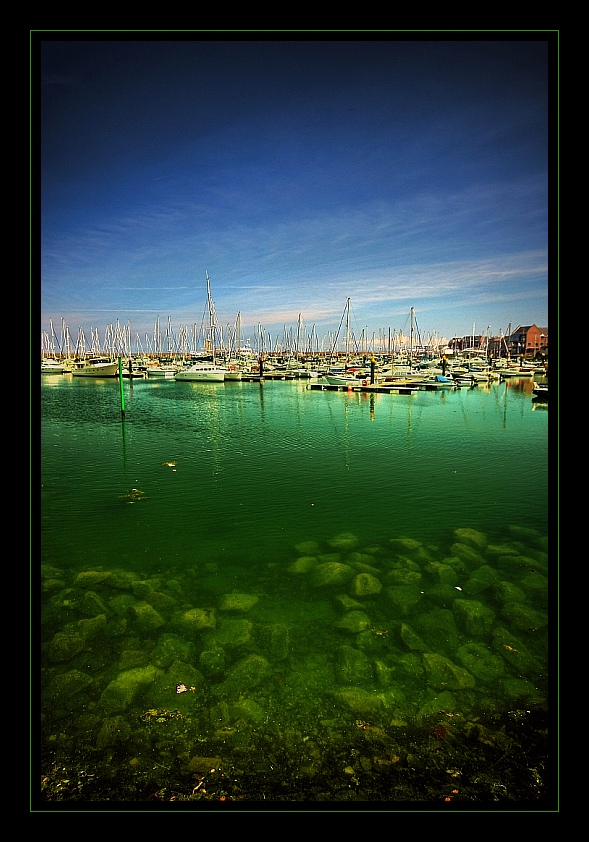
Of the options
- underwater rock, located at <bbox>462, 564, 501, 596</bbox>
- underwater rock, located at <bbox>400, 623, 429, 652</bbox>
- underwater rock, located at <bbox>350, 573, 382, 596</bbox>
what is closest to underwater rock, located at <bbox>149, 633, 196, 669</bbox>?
underwater rock, located at <bbox>350, 573, 382, 596</bbox>

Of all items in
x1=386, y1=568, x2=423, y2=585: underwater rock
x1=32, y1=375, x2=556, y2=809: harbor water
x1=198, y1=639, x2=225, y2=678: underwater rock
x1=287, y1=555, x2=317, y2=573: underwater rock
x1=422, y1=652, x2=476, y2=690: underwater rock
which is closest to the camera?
x1=32, y1=375, x2=556, y2=809: harbor water

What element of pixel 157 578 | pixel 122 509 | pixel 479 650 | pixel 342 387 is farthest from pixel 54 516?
pixel 342 387

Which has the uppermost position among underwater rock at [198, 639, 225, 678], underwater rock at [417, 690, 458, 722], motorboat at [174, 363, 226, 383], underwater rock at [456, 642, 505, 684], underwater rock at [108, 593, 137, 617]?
motorboat at [174, 363, 226, 383]

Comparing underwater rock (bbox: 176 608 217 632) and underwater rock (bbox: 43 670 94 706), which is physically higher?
underwater rock (bbox: 176 608 217 632)

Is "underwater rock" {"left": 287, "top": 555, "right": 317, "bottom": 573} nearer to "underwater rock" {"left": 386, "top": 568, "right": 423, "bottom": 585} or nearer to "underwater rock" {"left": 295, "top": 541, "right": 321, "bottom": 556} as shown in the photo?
"underwater rock" {"left": 295, "top": 541, "right": 321, "bottom": 556}

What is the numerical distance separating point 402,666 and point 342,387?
49.5m

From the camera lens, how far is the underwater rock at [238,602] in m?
7.49

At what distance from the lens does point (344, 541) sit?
10.4m

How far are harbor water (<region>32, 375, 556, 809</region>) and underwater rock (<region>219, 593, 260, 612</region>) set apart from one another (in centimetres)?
5

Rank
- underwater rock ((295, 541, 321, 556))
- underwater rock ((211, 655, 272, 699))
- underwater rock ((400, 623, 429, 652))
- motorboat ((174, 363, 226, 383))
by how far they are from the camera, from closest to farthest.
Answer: underwater rock ((211, 655, 272, 699)) < underwater rock ((400, 623, 429, 652)) < underwater rock ((295, 541, 321, 556)) < motorboat ((174, 363, 226, 383))

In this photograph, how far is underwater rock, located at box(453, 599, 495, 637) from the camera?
22.7ft

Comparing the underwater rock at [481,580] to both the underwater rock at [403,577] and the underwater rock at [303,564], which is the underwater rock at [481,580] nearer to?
the underwater rock at [403,577]

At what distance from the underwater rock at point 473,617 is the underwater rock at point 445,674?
92 cm

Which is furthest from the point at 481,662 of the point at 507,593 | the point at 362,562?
the point at 362,562
